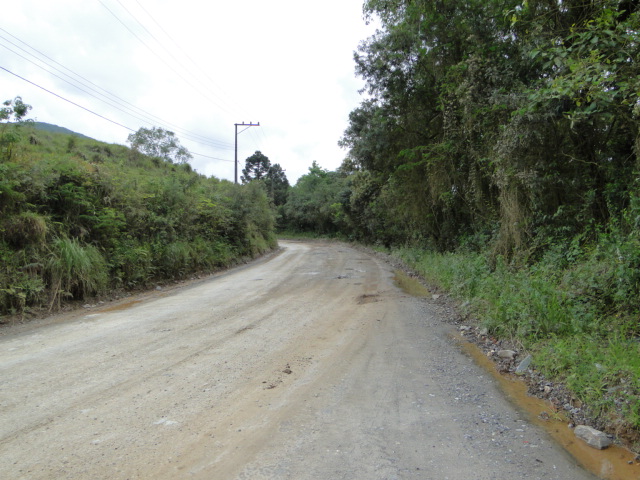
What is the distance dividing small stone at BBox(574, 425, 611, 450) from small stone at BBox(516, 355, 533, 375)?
1.41 m

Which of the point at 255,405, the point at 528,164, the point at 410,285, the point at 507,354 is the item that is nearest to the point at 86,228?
the point at 255,405

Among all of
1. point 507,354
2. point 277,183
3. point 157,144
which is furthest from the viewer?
point 277,183

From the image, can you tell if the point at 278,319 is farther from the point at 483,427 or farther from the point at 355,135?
the point at 355,135

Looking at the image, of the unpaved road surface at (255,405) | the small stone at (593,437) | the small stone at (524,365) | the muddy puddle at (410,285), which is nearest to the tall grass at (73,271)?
the unpaved road surface at (255,405)

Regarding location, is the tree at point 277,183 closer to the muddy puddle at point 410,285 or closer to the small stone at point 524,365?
the muddy puddle at point 410,285

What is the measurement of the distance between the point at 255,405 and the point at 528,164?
26.1 feet

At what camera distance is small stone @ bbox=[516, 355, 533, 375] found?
503 cm

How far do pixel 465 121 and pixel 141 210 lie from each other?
10.3 metres

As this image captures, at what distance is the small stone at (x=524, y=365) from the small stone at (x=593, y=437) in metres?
1.41

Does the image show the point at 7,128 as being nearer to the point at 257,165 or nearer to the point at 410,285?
the point at 410,285

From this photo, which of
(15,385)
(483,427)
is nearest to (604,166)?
(483,427)

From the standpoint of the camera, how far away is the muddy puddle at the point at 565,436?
122 inches

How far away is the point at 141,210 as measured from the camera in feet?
39.7

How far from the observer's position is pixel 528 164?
28.8 feet
